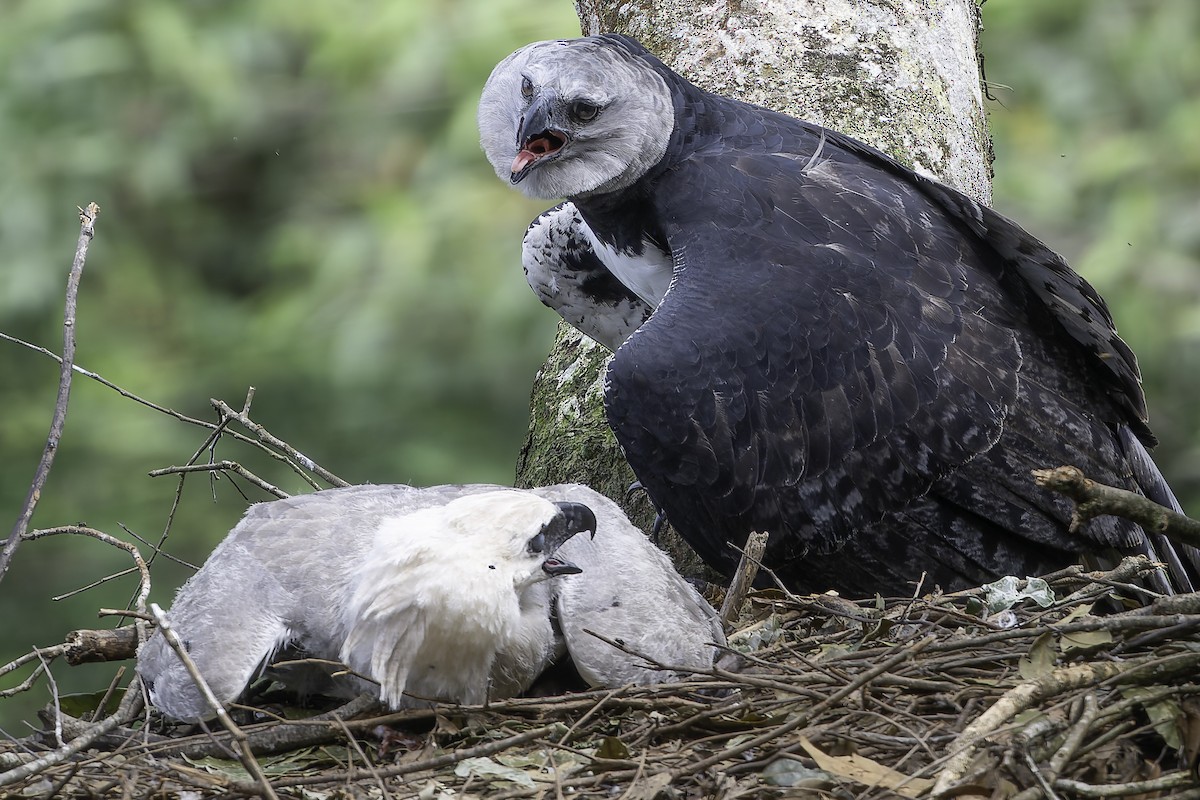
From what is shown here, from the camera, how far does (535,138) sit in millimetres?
4059

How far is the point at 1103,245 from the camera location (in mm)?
6977

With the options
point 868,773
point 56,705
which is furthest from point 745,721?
point 56,705

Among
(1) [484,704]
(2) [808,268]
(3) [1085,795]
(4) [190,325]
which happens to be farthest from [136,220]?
(3) [1085,795]

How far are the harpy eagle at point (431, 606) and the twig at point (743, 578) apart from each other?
161 mm

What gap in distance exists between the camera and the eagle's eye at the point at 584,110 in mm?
3996

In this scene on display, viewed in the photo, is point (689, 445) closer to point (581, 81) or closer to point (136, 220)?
point (581, 81)

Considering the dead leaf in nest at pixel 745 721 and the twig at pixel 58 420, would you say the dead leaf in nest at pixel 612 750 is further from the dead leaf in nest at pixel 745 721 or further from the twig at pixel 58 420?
the twig at pixel 58 420

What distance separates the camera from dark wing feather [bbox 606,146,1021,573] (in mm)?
3494

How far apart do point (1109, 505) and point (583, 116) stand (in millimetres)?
2192

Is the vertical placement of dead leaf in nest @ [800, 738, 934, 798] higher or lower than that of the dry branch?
higher

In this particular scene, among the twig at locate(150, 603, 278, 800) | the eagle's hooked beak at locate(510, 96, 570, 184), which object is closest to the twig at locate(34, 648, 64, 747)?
the twig at locate(150, 603, 278, 800)

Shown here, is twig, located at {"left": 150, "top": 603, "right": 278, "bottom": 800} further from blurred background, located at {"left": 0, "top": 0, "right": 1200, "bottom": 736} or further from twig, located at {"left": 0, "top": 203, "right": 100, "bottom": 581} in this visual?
blurred background, located at {"left": 0, "top": 0, "right": 1200, "bottom": 736}

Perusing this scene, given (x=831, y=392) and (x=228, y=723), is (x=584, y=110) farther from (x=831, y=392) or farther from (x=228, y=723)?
(x=228, y=723)

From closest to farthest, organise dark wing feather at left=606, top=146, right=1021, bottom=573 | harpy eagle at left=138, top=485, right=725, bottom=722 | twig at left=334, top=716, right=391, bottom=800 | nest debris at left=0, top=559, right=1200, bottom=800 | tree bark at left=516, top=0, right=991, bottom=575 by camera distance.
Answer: nest debris at left=0, top=559, right=1200, bottom=800, twig at left=334, top=716, right=391, bottom=800, harpy eagle at left=138, top=485, right=725, bottom=722, dark wing feather at left=606, top=146, right=1021, bottom=573, tree bark at left=516, top=0, right=991, bottom=575
